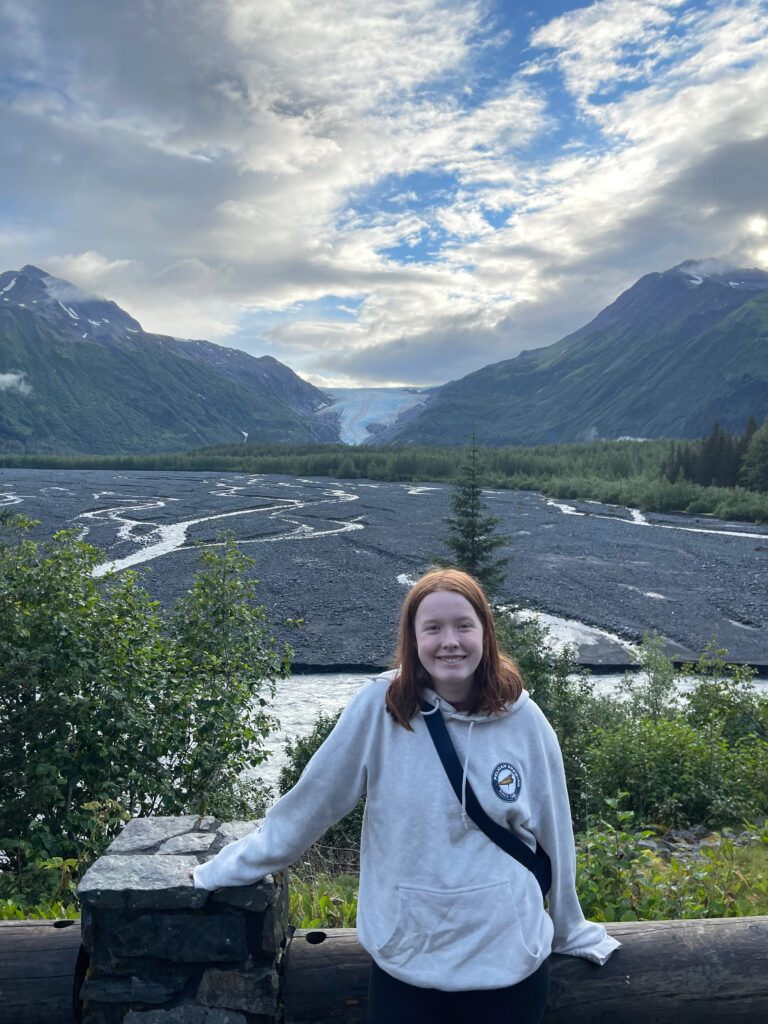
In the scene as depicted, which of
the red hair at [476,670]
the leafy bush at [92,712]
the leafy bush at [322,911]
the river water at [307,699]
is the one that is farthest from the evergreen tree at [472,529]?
the red hair at [476,670]

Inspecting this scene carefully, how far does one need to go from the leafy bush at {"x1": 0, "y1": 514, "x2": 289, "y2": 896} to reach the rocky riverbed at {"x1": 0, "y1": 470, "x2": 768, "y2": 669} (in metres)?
1.68

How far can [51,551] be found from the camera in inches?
296

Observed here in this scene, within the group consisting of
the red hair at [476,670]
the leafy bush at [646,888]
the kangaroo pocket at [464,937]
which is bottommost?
the leafy bush at [646,888]

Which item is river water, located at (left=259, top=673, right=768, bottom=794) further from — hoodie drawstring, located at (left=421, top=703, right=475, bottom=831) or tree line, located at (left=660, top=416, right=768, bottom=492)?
tree line, located at (left=660, top=416, right=768, bottom=492)

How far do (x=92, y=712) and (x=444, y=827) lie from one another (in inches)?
202

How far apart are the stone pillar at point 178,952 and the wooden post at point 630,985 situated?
157 millimetres

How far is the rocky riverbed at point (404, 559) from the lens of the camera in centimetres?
2305

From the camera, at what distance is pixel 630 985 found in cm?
287

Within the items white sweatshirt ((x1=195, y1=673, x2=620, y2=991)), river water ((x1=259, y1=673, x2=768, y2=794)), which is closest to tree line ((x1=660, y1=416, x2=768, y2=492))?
river water ((x1=259, y1=673, x2=768, y2=794))

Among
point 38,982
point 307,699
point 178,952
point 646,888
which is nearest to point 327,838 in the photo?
point 646,888

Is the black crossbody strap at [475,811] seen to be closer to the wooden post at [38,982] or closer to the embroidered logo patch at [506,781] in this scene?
the embroidered logo patch at [506,781]

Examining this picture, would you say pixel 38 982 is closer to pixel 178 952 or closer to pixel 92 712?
pixel 178 952

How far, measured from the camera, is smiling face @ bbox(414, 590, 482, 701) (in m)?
2.66

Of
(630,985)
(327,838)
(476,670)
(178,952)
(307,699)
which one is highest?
(476,670)
